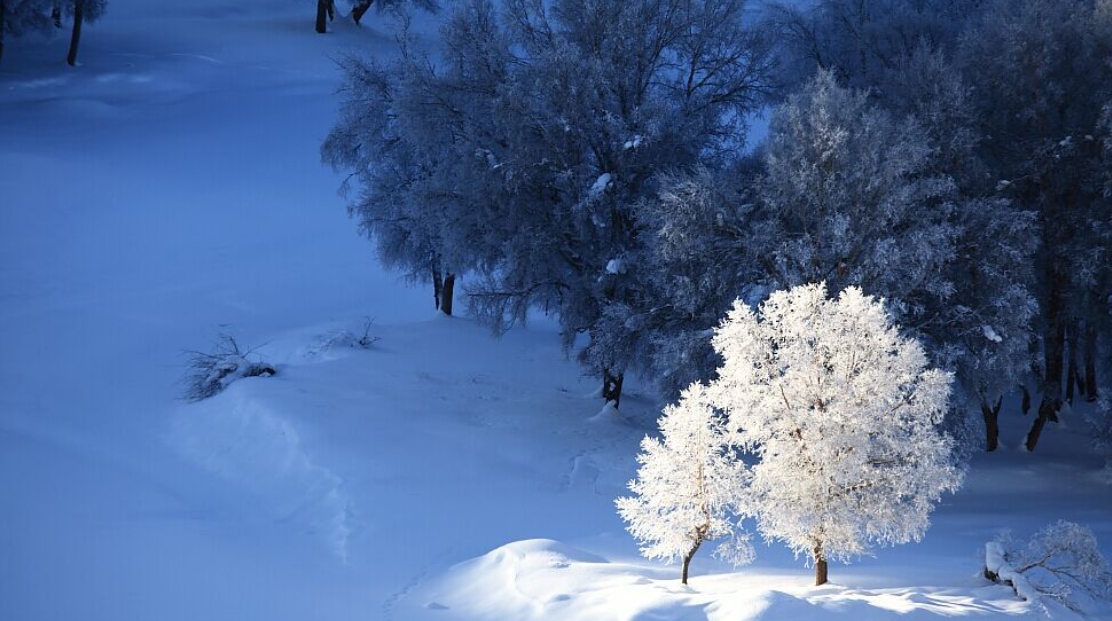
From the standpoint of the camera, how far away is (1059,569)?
387 inches

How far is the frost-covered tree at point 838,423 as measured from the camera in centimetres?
922

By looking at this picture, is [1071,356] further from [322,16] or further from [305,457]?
[322,16]

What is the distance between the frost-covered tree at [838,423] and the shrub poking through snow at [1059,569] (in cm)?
143

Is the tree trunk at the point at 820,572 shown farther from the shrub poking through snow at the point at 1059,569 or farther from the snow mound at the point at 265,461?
the snow mound at the point at 265,461

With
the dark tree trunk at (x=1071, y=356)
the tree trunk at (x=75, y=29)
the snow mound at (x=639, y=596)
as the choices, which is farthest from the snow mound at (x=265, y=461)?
the tree trunk at (x=75, y=29)

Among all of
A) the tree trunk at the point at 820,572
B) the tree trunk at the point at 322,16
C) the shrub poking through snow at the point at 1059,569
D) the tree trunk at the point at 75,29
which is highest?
the tree trunk at the point at 322,16

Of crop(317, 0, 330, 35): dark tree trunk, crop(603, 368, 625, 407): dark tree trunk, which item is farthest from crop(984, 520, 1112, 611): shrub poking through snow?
crop(317, 0, 330, 35): dark tree trunk

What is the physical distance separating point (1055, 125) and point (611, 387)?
9908 millimetres

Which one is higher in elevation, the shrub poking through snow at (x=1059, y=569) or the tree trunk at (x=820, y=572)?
the shrub poking through snow at (x=1059, y=569)

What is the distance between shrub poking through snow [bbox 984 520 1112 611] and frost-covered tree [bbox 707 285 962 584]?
143 cm

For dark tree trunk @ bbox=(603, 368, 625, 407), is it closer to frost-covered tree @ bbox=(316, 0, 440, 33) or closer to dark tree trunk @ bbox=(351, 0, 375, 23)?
frost-covered tree @ bbox=(316, 0, 440, 33)

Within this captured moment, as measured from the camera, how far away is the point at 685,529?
32.4ft

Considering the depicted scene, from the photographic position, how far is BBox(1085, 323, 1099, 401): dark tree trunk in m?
17.5

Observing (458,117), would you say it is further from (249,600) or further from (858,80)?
(249,600)
